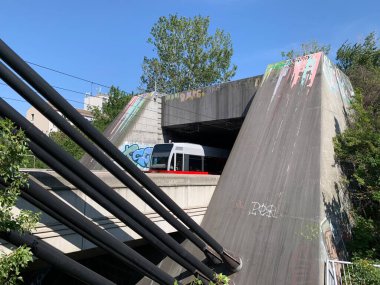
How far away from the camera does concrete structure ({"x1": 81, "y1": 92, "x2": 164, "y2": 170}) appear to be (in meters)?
21.0

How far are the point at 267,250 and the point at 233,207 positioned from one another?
192 centimetres

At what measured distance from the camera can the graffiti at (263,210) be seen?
32.5ft

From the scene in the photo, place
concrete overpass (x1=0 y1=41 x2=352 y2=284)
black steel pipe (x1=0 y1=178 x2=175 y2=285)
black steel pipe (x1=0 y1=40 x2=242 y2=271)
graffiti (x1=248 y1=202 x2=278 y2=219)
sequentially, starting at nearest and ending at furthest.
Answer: black steel pipe (x1=0 y1=178 x2=175 y2=285) → black steel pipe (x1=0 y1=40 x2=242 y2=271) → concrete overpass (x1=0 y1=41 x2=352 y2=284) → graffiti (x1=248 y1=202 x2=278 y2=219)

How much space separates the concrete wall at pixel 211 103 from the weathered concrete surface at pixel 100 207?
314 inches

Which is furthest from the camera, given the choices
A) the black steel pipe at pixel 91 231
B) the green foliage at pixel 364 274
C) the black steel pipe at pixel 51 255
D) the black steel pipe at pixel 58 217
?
the green foliage at pixel 364 274

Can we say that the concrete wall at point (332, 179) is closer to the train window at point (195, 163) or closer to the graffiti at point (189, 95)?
the graffiti at point (189, 95)

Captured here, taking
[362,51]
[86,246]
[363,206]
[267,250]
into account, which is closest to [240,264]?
[267,250]

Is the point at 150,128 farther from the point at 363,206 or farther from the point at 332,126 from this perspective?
→ the point at 363,206

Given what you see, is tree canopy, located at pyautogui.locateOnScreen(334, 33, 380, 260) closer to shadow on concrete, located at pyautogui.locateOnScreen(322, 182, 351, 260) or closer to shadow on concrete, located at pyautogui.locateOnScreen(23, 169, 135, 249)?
shadow on concrete, located at pyautogui.locateOnScreen(322, 182, 351, 260)

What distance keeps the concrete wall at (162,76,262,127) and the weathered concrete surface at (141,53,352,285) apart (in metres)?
4.35

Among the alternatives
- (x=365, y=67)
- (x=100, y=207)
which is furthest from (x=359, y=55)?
(x=100, y=207)

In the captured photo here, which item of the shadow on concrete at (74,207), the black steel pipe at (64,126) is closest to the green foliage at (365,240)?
the black steel pipe at (64,126)

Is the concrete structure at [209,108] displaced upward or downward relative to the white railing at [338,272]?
upward

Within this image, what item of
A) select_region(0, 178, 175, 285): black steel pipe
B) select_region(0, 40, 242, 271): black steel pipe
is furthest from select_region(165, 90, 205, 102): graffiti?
select_region(0, 178, 175, 285): black steel pipe
